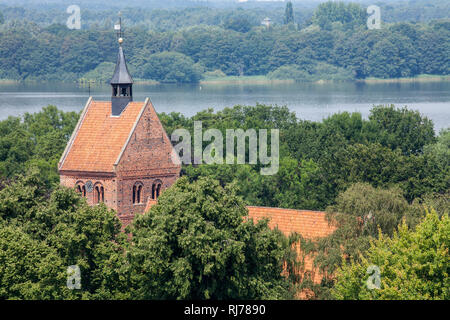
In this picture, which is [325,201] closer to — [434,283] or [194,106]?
[434,283]

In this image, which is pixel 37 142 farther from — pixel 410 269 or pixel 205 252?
pixel 410 269

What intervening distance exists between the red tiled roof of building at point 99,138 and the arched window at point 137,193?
191 cm

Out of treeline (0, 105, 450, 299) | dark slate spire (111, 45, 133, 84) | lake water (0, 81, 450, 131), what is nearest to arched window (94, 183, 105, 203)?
dark slate spire (111, 45, 133, 84)

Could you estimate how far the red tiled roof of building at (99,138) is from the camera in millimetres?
50656

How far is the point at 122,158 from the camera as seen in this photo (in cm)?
5012

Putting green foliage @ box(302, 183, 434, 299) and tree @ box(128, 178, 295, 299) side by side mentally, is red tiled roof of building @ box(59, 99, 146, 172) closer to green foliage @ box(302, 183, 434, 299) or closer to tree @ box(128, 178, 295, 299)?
green foliage @ box(302, 183, 434, 299)

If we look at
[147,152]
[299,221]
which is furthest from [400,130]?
[299,221]

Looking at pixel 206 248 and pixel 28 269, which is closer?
pixel 206 248

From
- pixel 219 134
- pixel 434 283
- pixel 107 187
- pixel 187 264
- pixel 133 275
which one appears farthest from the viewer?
pixel 219 134

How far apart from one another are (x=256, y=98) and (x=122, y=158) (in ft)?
391

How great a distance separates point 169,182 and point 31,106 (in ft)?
305

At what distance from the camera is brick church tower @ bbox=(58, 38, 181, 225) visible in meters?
50.2
